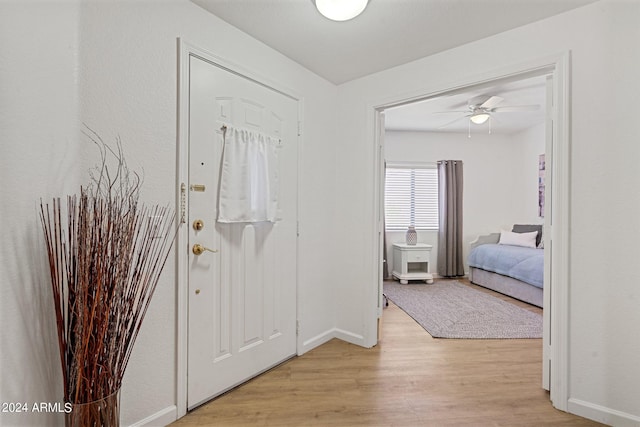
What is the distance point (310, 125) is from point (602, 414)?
268 centimetres

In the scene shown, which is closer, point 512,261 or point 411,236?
point 512,261

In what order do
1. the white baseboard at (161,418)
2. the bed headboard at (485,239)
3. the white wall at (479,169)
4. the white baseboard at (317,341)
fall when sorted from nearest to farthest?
the white baseboard at (161,418) < the white baseboard at (317,341) < the bed headboard at (485,239) < the white wall at (479,169)

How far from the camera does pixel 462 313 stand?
145 inches

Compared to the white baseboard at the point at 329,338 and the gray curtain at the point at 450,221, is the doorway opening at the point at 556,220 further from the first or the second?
the gray curtain at the point at 450,221

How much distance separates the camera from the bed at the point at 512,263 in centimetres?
399

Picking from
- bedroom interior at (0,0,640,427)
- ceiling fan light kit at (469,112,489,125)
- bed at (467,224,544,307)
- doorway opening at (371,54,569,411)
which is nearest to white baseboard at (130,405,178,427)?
bedroom interior at (0,0,640,427)

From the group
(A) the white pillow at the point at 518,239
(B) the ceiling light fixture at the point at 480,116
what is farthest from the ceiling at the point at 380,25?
(A) the white pillow at the point at 518,239

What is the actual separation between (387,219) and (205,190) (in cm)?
431

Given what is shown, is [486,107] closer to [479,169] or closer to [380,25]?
[479,169]

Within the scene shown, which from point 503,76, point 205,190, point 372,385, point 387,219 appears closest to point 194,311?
point 205,190

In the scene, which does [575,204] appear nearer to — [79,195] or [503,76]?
[503,76]

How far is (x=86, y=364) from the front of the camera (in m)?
1.24

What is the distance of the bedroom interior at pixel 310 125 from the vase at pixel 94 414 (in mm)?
206

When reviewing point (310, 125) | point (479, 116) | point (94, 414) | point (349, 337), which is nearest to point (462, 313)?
point (349, 337)
